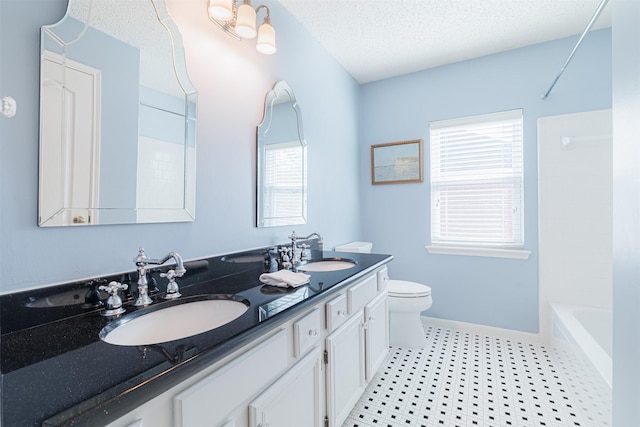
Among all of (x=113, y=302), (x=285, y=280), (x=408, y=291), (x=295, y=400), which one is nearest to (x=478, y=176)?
(x=408, y=291)

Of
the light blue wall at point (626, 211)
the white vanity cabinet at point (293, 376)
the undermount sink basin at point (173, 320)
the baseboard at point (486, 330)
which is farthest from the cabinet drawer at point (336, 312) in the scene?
the baseboard at point (486, 330)

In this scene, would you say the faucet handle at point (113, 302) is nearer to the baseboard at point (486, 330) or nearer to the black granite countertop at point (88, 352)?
the black granite countertop at point (88, 352)

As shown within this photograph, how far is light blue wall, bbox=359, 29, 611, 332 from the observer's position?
7.76ft

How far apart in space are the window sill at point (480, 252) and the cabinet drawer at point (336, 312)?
1.69 meters

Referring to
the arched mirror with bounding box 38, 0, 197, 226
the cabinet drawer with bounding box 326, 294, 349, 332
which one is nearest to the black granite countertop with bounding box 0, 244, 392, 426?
the cabinet drawer with bounding box 326, 294, 349, 332

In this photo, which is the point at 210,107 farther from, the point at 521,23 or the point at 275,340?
the point at 521,23

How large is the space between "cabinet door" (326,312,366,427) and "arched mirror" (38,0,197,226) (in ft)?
2.96

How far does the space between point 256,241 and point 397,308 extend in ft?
4.40

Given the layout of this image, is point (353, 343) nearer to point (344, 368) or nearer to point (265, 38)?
point (344, 368)

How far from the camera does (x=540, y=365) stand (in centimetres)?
212

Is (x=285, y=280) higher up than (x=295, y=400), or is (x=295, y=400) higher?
(x=285, y=280)

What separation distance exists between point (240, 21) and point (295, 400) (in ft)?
5.47

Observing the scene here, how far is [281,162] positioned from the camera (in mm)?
1906

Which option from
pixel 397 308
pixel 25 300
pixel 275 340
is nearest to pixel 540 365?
pixel 397 308
